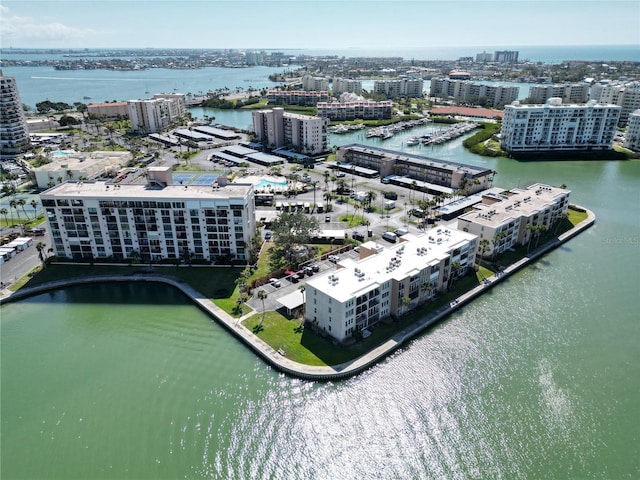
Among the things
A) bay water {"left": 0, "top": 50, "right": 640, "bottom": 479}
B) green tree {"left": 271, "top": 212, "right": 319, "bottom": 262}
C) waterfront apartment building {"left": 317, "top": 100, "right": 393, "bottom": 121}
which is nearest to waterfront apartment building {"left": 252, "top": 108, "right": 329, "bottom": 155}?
waterfront apartment building {"left": 317, "top": 100, "right": 393, "bottom": 121}

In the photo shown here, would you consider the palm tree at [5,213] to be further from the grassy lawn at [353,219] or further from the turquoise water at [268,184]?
the grassy lawn at [353,219]

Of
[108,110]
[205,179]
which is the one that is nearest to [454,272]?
[205,179]

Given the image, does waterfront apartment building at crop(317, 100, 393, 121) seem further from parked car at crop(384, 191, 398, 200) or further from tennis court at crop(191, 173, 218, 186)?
parked car at crop(384, 191, 398, 200)

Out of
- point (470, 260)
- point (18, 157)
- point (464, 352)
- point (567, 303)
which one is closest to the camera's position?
point (464, 352)

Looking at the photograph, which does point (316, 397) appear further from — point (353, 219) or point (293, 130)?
→ point (293, 130)

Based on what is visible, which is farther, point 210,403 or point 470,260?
point 470,260

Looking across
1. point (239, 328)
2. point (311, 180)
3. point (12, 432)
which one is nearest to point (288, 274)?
point (239, 328)

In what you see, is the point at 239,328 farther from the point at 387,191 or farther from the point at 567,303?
the point at 387,191
